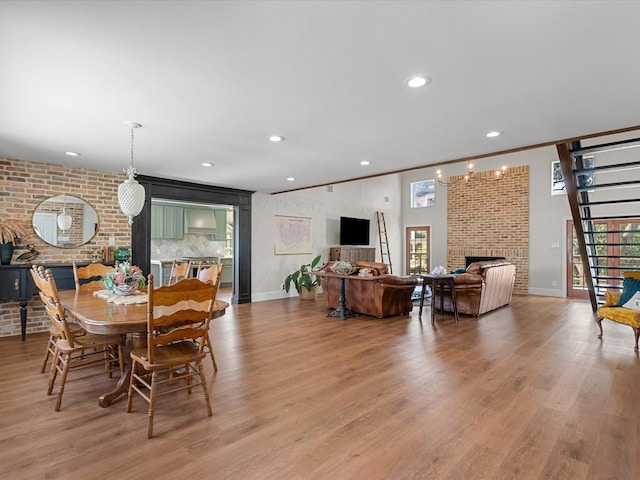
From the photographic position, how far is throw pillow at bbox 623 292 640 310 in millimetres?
3943

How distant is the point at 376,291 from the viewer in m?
5.48

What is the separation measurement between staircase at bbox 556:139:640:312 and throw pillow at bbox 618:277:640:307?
0.62ft

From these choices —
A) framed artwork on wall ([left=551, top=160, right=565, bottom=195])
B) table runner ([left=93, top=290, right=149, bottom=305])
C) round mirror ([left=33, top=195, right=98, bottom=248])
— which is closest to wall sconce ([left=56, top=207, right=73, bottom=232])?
round mirror ([left=33, top=195, right=98, bottom=248])

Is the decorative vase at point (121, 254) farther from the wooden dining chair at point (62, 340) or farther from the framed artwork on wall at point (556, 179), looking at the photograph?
the framed artwork on wall at point (556, 179)

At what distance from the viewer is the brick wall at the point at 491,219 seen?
27.7ft

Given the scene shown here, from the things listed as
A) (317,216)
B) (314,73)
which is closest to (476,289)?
(317,216)

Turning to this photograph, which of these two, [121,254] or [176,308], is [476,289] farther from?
[121,254]

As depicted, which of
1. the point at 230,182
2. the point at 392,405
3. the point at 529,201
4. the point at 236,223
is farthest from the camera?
the point at 529,201

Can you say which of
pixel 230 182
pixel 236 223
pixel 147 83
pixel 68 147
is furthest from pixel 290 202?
pixel 147 83

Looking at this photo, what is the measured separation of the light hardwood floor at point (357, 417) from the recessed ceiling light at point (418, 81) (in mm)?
2271

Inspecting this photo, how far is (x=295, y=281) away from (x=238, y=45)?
598cm

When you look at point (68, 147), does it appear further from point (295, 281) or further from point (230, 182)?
point (295, 281)

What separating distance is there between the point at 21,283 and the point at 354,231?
6.90 metres

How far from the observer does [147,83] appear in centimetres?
234
